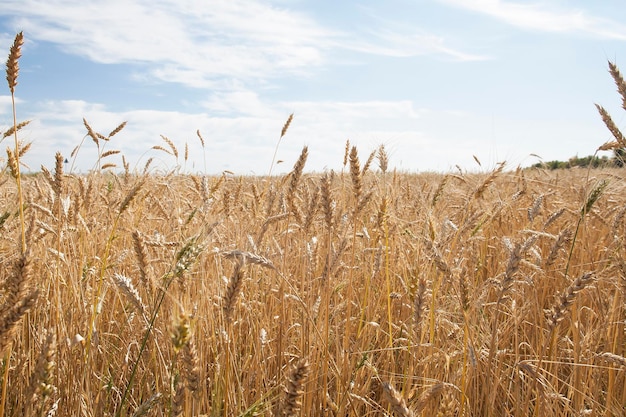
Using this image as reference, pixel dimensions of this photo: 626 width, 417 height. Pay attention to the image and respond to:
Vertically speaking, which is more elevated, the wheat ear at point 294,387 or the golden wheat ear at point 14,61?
the golden wheat ear at point 14,61

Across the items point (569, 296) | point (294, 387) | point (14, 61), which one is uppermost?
point (14, 61)

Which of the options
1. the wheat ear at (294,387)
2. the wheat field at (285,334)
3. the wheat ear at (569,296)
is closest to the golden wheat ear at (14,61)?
the wheat field at (285,334)

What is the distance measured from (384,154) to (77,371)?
1.83 meters

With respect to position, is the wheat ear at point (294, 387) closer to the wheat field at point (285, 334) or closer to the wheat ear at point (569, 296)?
the wheat field at point (285, 334)

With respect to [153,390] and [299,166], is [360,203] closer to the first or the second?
[299,166]

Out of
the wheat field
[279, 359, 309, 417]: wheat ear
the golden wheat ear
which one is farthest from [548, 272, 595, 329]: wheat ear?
the golden wheat ear

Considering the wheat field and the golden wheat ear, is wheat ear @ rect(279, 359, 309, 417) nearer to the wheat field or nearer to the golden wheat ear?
the wheat field

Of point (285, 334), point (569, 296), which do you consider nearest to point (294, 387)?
point (569, 296)

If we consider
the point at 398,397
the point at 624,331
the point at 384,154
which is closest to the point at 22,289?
the point at 398,397

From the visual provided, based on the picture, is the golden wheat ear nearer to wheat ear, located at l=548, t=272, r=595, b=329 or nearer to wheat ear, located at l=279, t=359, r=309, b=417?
wheat ear, located at l=279, t=359, r=309, b=417

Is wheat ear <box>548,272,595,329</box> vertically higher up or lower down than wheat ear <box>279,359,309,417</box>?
higher up

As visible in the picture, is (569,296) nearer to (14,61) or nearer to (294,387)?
(294,387)

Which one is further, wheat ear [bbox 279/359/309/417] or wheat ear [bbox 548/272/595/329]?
wheat ear [bbox 548/272/595/329]

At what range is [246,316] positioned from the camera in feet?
7.33
